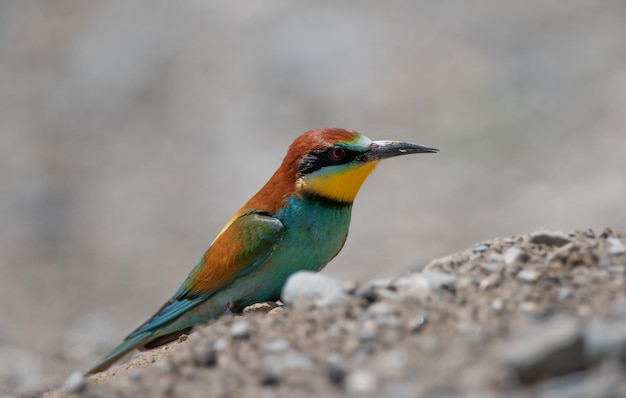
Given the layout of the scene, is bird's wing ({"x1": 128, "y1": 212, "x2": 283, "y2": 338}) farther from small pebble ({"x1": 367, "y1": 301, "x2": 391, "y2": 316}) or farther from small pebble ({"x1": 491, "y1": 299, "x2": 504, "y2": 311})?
small pebble ({"x1": 491, "y1": 299, "x2": 504, "y2": 311})

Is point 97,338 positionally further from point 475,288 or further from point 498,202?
point 498,202

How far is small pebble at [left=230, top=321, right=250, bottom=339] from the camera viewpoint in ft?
9.53

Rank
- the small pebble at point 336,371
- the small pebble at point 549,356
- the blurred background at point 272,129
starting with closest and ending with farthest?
the small pebble at point 549,356, the small pebble at point 336,371, the blurred background at point 272,129

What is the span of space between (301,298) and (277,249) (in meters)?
1.05

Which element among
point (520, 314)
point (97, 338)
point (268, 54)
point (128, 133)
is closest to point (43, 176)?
point (128, 133)

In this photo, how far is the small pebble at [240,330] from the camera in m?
2.91

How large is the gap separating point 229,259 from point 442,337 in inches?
75.5

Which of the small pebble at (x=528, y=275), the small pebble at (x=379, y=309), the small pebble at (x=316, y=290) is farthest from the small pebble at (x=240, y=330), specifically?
the small pebble at (x=528, y=275)

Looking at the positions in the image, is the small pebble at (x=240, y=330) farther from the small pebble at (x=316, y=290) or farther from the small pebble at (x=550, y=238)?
the small pebble at (x=550, y=238)

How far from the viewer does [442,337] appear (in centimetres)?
254

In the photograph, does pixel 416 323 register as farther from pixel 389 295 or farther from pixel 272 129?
pixel 272 129

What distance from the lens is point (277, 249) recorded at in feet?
13.8

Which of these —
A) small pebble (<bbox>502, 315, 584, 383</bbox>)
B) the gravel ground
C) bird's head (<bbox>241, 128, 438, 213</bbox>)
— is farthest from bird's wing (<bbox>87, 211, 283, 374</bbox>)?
small pebble (<bbox>502, 315, 584, 383</bbox>)

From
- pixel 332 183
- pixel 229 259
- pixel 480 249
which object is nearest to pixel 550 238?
pixel 480 249
